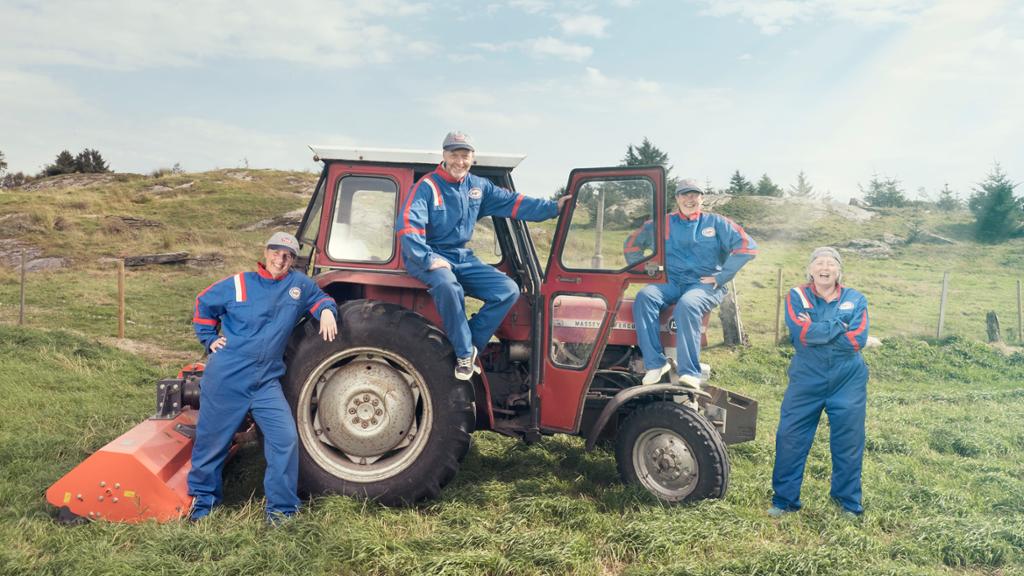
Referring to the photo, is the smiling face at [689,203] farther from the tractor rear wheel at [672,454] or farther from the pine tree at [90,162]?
the pine tree at [90,162]

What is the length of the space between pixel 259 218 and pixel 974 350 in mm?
20790

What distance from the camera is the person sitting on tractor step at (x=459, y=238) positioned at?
4.23m

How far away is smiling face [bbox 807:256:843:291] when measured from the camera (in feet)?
15.0

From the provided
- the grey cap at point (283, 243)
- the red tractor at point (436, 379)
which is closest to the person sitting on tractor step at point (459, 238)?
the red tractor at point (436, 379)

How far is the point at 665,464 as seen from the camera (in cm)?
443

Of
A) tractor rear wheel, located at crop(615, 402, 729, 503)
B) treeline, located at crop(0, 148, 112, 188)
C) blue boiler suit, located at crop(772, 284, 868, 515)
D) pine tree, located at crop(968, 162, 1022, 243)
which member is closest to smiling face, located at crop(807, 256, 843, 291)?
blue boiler suit, located at crop(772, 284, 868, 515)

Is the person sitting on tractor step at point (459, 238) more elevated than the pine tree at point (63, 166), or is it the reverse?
the pine tree at point (63, 166)

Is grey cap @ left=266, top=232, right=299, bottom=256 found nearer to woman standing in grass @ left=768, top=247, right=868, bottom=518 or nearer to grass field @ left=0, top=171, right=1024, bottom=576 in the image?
grass field @ left=0, top=171, right=1024, bottom=576

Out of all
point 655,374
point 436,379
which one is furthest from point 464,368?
point 655,374

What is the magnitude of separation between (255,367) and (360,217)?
46.6 inches

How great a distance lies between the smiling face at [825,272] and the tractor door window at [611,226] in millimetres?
1124

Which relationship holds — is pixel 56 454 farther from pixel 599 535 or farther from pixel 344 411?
pixel 599 535

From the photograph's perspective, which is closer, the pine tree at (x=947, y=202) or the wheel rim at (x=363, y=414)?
the wheel rim at (x=363, y=414)

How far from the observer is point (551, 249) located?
4695mm
